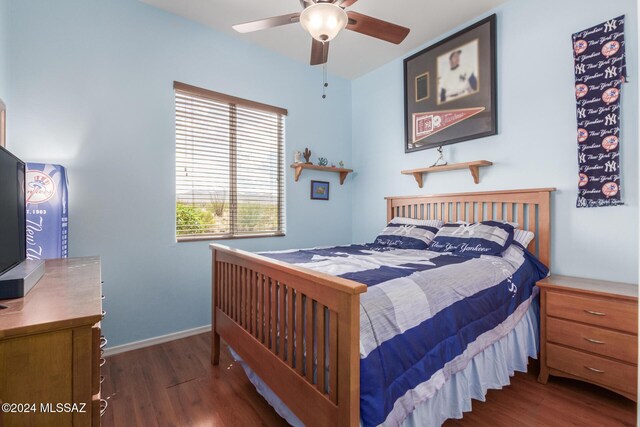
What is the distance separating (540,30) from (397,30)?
4.48 ft

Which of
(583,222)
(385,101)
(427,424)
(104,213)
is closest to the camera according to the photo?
(427,424)

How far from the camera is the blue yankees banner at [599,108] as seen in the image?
6.82ft

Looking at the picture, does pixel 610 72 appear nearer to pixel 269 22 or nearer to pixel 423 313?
pixel 423 313

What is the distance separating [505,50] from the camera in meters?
2.71

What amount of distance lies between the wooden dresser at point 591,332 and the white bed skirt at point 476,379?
0.14 m

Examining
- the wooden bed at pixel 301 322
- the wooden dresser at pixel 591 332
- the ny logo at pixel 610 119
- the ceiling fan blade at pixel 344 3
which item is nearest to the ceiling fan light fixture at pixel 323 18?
the ceiling fan blade at pixel 344 3

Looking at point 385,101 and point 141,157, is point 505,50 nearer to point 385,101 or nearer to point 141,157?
point 385,101

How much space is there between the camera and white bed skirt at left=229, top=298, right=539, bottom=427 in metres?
1.46

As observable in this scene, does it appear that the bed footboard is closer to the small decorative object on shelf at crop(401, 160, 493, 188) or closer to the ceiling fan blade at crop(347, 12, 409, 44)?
the ceiling fan blade at crop(347, 12, 409, 44)

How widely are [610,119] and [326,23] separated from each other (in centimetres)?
203

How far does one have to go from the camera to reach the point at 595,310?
1848 mm

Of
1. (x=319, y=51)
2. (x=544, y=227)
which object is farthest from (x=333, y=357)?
(x=544, y=227)

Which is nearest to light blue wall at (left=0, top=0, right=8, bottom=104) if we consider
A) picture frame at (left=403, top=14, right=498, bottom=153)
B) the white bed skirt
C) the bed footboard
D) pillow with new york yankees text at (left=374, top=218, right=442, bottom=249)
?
the bed footboard

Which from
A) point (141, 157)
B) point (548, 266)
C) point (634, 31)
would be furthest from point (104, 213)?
point (634, 31)
